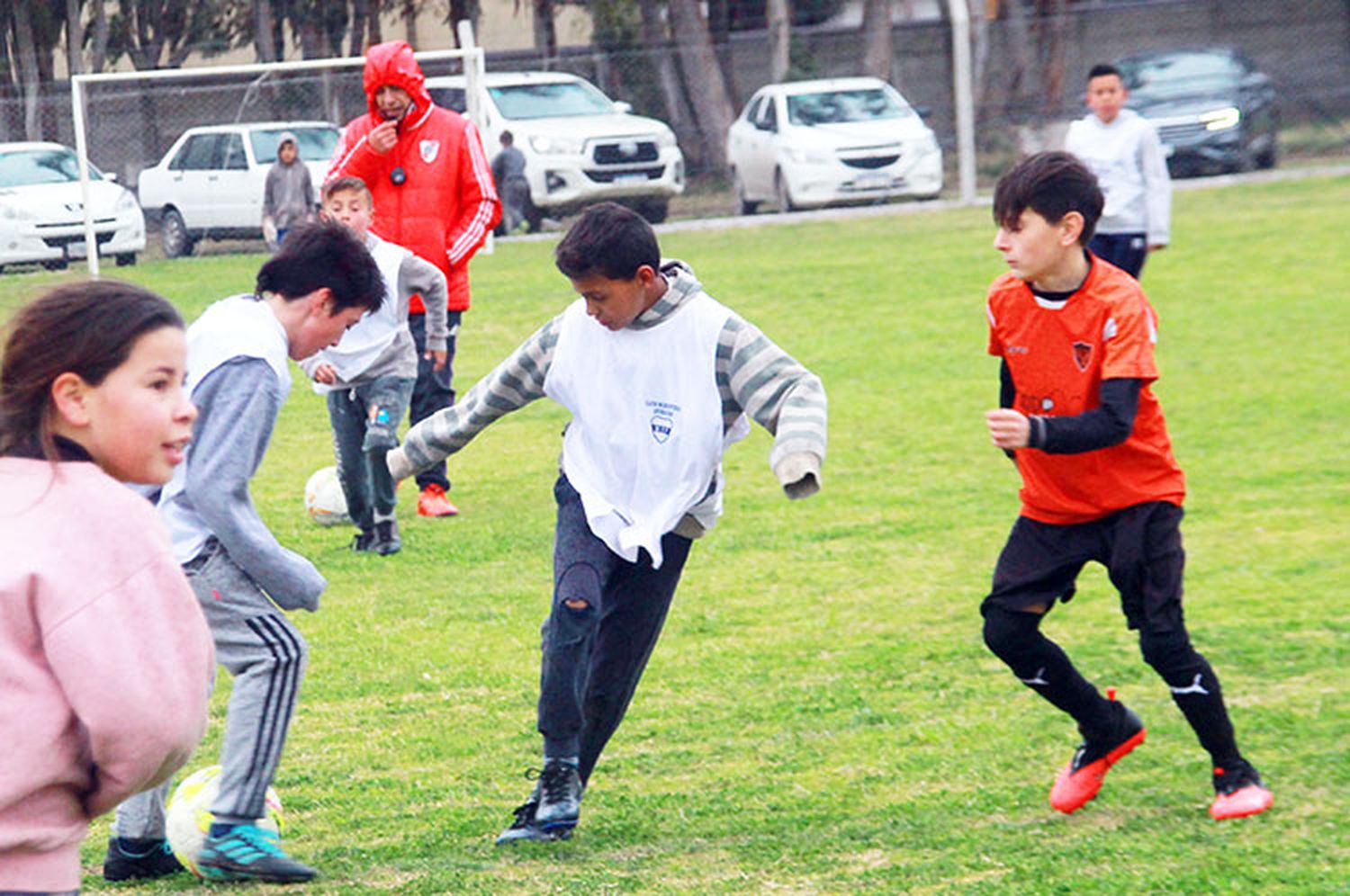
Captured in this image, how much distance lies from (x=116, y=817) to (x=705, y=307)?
1.84 meters

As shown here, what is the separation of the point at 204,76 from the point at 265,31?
430 centimetres

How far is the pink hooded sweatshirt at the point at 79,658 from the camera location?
224cm

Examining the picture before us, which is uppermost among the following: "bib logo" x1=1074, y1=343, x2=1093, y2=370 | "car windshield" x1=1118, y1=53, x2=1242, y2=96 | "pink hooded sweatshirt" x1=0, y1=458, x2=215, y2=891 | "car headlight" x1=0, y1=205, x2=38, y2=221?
"pink hooded sweatshirt" x1=0, y1=458, x2=215, y2=891

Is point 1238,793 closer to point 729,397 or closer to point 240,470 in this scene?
point 729,397

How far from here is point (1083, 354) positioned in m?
4.55

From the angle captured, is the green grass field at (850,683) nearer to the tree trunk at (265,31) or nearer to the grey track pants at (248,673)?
the grey track pants at (248,673)

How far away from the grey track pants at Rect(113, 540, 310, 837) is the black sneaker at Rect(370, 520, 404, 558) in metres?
3.80

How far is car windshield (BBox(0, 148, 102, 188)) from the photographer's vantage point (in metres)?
Result: 16.3

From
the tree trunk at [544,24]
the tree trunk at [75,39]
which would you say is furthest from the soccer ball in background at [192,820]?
the tree trunk at [544,24]

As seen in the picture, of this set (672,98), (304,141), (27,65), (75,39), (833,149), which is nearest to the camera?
(27,65)

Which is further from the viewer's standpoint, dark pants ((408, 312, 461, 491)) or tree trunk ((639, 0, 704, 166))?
tree trunk ((639, 0, 704, 166))

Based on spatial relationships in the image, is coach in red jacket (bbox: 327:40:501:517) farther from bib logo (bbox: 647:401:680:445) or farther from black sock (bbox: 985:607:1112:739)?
black sock (bbox: 985:607:1112:739)

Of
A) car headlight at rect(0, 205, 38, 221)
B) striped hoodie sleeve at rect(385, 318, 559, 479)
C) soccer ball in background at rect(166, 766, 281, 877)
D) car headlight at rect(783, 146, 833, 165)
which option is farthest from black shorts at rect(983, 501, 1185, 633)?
car headlight at rect(783, 146, 833, 165)

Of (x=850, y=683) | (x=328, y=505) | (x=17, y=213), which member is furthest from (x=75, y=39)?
(x=850, y=683)
